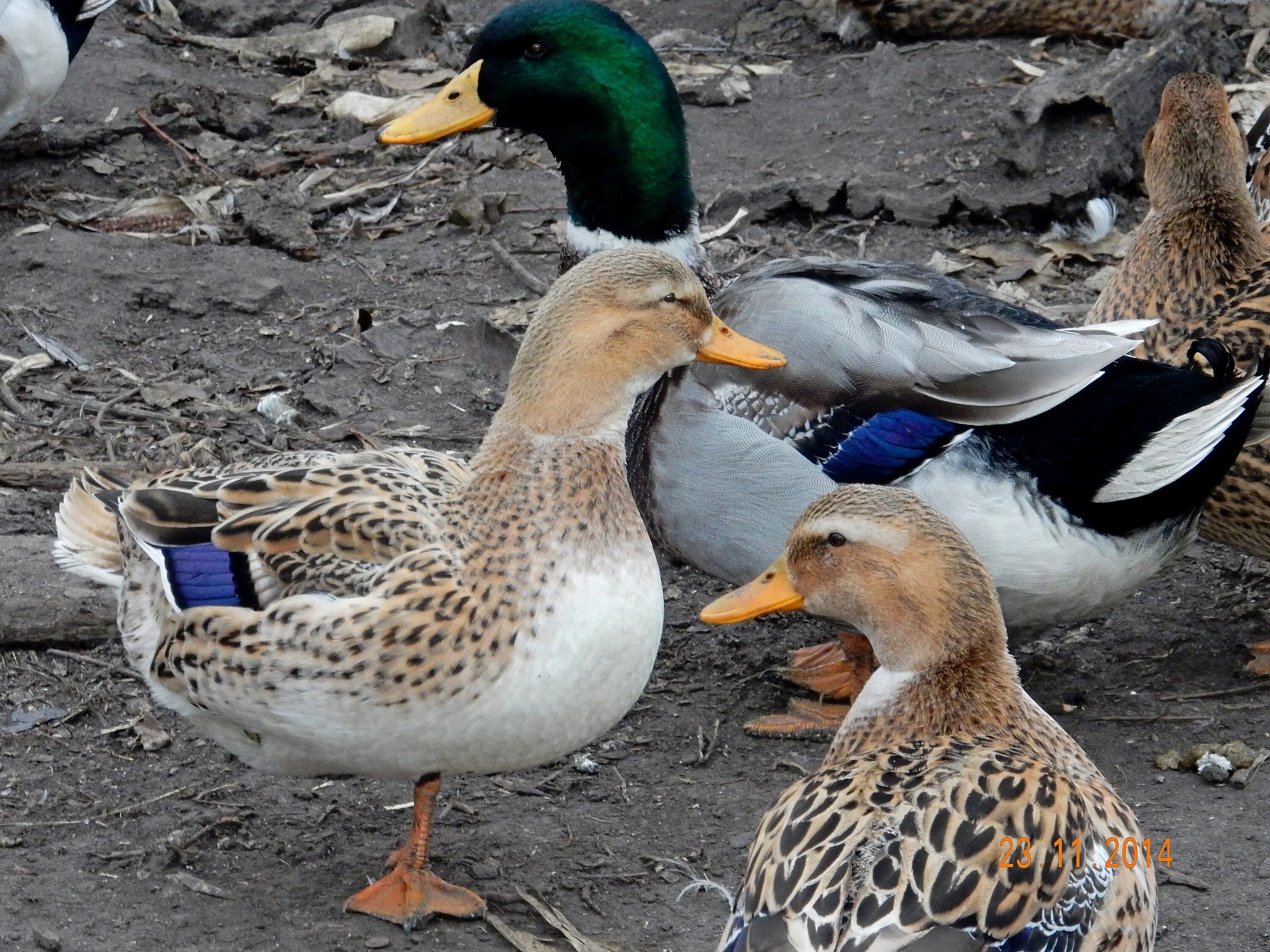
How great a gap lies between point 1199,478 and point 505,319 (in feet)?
8.79

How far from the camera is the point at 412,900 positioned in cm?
347

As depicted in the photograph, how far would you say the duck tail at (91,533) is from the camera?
3.85 m

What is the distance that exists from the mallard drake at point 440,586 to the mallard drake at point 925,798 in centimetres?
38

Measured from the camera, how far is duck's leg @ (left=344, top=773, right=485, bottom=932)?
11.4 feet

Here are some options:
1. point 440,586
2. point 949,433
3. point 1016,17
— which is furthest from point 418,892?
point 1016,17

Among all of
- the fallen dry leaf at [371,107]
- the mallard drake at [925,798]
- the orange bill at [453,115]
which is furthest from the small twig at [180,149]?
the mallard drake at [925,798]

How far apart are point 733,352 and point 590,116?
5.20 ft

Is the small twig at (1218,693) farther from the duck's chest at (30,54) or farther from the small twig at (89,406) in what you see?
the duck's chest at (30,54)

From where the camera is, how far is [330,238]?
22.1 ft

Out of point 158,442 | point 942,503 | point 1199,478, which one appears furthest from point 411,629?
point 158,442

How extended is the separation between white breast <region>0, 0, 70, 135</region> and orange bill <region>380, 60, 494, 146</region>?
8.13 ft

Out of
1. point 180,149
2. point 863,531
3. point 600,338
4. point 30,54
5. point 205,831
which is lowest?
point 205,831

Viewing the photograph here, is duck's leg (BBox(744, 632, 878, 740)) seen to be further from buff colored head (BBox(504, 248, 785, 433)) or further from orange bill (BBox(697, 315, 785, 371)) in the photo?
buff colored head (BBox(504, 248, 785, 433))

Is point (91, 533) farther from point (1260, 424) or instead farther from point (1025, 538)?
point (1260, 424)
